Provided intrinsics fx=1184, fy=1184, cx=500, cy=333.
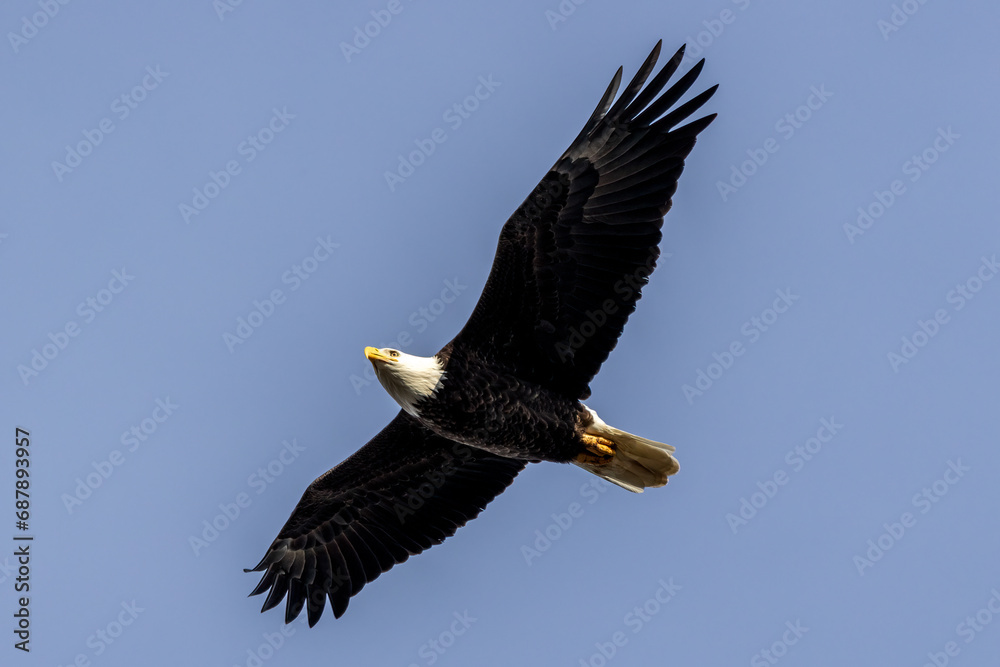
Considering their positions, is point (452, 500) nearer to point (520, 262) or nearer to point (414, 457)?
point (414, 457)

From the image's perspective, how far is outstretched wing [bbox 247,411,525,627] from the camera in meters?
13.6

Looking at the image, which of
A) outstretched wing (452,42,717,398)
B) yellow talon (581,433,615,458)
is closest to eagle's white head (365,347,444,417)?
outstretched wing (452,42,717,398)

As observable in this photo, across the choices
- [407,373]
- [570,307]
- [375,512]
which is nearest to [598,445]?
[570,307]

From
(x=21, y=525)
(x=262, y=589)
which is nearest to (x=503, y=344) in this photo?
(x=262, y=589)

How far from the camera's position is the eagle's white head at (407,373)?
39.1 feet

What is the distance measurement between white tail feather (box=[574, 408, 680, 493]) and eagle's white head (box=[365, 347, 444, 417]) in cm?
190

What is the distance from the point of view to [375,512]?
Answer: 13.8 meters

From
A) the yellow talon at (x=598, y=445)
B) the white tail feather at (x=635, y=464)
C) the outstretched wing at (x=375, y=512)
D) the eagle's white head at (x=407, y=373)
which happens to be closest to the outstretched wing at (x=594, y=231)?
the eagle's white head at (x=407, y=373)

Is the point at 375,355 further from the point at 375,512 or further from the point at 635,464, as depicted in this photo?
the point at 635,464

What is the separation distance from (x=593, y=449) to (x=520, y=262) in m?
2.24

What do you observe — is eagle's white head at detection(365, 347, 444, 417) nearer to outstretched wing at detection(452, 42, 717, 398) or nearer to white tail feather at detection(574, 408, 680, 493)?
outstretched wing at detection(452, 42, 717, 398)

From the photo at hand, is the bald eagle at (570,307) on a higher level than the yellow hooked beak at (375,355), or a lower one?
higher

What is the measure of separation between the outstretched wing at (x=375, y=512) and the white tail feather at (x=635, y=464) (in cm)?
113

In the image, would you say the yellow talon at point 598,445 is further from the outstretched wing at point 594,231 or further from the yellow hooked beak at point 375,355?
the yellow hooked beak at point 375,355
